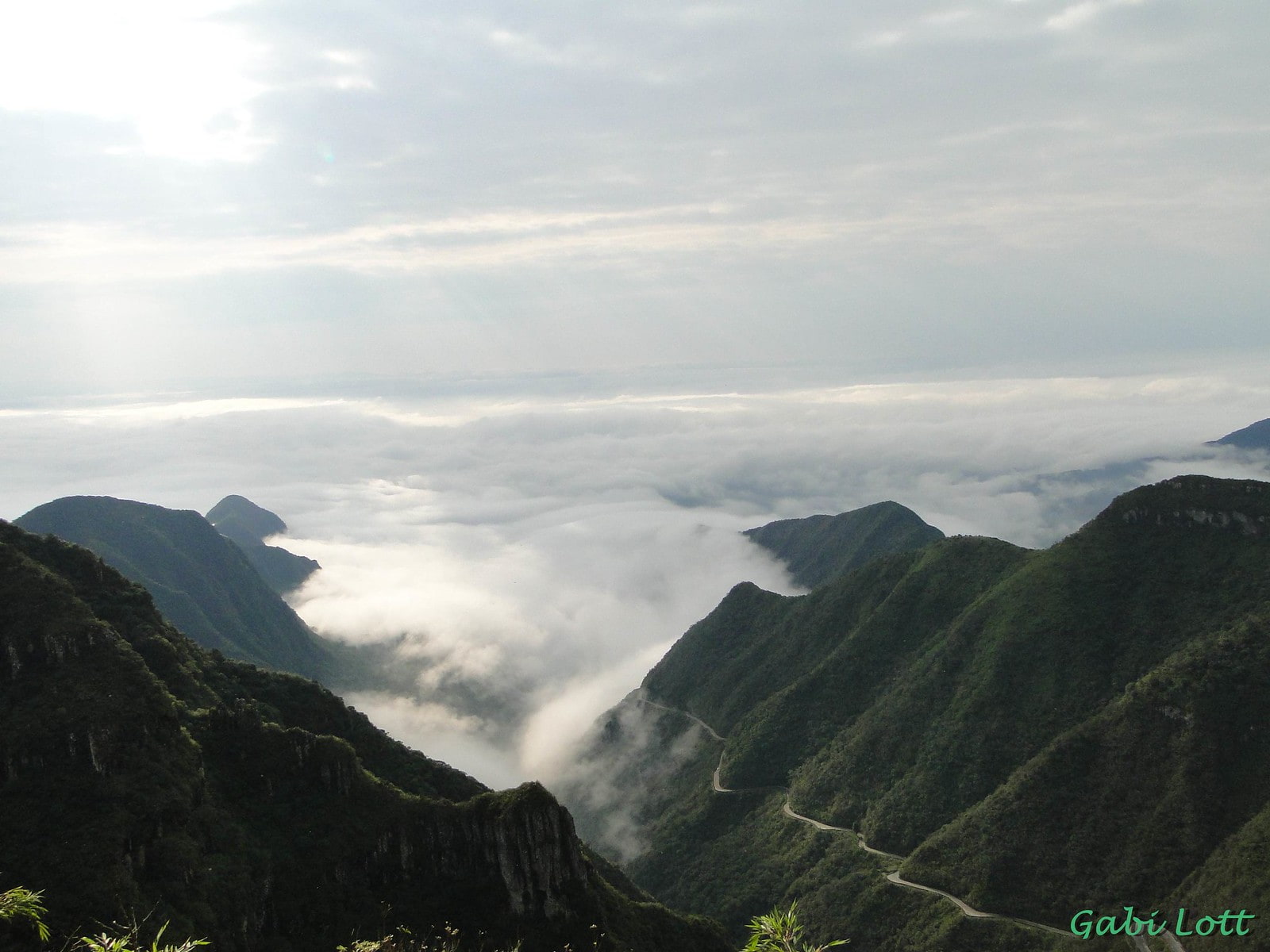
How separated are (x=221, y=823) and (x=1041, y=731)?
11787 cm

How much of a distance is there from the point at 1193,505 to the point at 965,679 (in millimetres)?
48852

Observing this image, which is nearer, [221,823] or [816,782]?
[221,823]

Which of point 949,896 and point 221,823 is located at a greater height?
point 221,823

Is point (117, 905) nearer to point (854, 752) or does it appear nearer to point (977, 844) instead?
point (977, 844)
